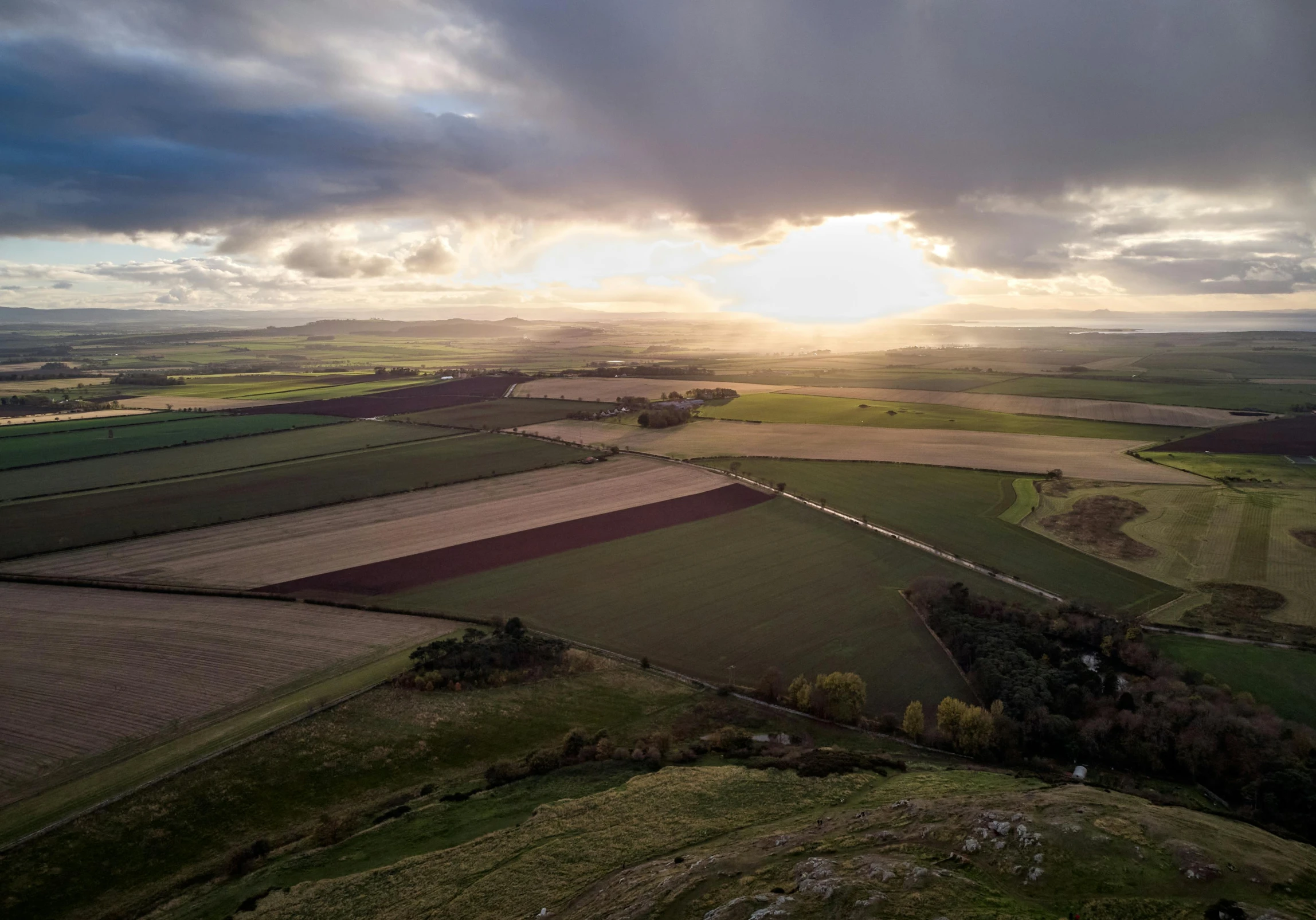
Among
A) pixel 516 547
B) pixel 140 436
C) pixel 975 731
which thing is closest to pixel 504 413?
pixel 140 436

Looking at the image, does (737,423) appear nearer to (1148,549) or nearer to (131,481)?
(1148,549)

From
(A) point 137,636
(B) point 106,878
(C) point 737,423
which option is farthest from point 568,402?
(B) point 106,878

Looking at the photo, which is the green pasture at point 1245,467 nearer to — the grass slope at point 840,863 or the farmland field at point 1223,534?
→ the farmland field at point 1223,534

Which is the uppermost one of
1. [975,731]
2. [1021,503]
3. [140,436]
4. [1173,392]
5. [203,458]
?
[1173,392]

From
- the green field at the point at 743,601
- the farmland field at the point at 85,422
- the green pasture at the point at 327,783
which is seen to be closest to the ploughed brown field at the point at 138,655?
the green pasture at the point at 327,783

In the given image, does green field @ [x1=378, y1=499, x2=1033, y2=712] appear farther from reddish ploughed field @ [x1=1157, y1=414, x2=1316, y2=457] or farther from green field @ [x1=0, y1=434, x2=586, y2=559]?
reddish ploughed field @ [x1=1157, y1=414, x2=1316, y2=457]

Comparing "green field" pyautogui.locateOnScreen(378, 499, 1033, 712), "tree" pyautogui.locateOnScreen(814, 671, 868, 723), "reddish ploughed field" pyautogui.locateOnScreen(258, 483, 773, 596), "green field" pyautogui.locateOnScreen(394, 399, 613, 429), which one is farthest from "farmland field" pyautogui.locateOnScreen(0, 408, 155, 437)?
"tree" pyautogui.locateOnScreen(814, 671, 868, 723)

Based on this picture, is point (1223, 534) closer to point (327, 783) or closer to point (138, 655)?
point (327, 783)
